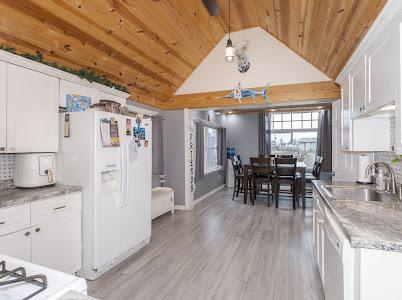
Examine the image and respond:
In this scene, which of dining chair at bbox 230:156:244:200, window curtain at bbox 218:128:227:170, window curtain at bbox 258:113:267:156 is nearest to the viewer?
dining chair at bbox 230:156:244:200

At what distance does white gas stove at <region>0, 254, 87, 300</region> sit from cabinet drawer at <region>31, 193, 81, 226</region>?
137 cm

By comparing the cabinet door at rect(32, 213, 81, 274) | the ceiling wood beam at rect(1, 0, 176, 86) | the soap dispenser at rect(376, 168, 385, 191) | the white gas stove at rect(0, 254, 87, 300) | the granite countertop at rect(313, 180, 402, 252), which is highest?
the ceiling wood beam at rect(1, 0, 176, 86)

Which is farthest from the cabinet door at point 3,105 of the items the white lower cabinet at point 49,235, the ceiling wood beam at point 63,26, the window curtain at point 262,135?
the window curtain at point 262,135

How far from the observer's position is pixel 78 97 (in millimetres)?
2881

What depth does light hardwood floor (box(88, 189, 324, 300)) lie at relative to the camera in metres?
2.27

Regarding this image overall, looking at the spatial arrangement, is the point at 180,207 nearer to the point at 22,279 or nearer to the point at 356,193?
the point at 356,193

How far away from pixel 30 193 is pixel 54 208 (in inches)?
9.5

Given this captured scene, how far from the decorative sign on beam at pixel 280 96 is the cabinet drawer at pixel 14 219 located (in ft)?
11.5

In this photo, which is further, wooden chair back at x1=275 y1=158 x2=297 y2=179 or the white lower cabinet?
wooden chair back at x1=275 y1=158 x2=297 y2=179

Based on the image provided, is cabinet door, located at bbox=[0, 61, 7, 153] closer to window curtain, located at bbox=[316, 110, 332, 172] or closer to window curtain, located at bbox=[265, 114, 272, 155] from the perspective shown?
window curtain, located at bbox=[265, 114, 272, 155]

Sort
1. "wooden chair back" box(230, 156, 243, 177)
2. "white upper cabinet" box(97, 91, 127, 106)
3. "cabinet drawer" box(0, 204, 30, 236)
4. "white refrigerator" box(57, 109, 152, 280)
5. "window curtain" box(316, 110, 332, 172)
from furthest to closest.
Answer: "window curtain" box(316, 110, 332, 172) < "wooden chair back" box(230, 156, 243, 177) < "white upper cabinet" box(97, 91, 127, 106) < "white refrigerator" box(57, 109, 152, 280) < "cabinet drawer" box(0, 204, 30, 236)

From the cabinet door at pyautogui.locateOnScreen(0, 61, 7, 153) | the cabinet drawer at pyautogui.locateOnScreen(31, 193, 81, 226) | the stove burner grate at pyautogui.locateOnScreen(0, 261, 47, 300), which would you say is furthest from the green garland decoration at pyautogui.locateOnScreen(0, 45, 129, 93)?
the stove burner grate at pyautogui.locateOnScreen(0, 261, 47, 300)

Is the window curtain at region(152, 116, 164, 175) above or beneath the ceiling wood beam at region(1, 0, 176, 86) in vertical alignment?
beneath

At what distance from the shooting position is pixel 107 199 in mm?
2582
